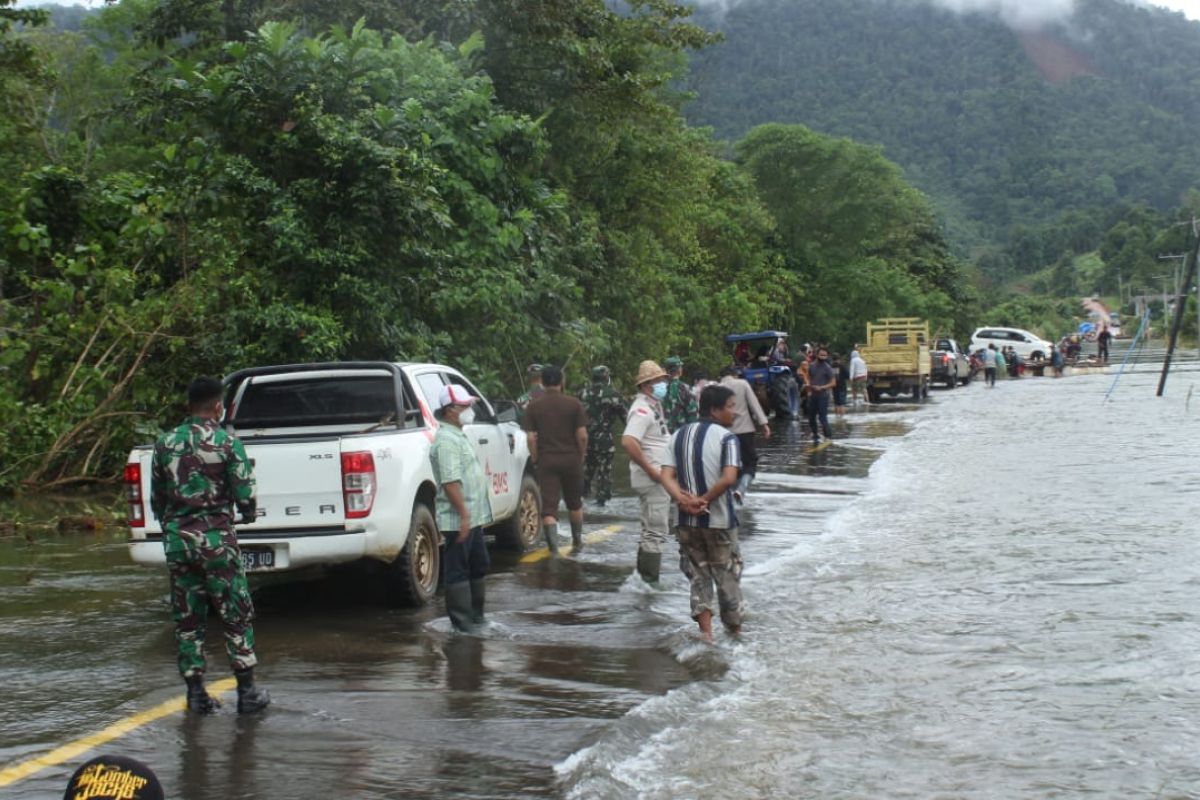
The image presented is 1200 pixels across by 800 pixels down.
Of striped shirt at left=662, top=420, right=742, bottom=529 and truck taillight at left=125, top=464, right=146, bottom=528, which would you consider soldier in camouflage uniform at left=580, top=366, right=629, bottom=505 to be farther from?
truck taillight at left=125, top=464, right=146, bottom=528

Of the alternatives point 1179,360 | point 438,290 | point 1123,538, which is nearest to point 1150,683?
point 1123,538

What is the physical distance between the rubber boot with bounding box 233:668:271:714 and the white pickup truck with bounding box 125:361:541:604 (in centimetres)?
222

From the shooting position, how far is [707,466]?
28.6 feet

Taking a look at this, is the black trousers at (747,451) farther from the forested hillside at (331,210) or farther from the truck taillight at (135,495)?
the truck taillight at (135,495)

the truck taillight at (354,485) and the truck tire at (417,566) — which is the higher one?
the truck taillight at (354,485)

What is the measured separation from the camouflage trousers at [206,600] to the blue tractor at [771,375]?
971 inches

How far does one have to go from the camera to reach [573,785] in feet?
19.3

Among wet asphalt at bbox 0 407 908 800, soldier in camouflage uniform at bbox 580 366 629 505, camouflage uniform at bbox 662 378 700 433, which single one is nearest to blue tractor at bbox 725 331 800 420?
soldier in camouflage uniform at bbox 580 366 629 505

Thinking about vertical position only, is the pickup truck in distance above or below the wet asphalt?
above

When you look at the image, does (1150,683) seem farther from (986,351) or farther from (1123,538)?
(986,351)

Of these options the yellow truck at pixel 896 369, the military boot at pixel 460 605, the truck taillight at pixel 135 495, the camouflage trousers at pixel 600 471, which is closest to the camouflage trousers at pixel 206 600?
the military boot at pixel 460 605

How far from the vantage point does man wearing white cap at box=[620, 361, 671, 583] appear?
10.7 meters

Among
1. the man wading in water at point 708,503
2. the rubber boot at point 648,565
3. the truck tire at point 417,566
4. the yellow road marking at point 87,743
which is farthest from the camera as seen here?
the rubber boot at point 648,565

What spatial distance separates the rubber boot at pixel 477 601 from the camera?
358 inches
